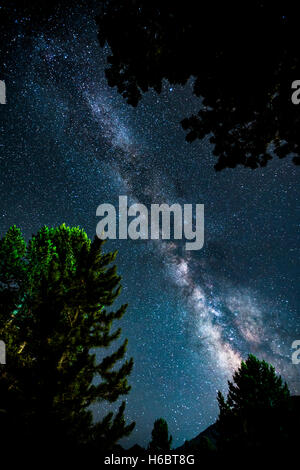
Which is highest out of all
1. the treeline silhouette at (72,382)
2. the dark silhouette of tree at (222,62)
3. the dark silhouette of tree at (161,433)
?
the dark silhouette of tree at (222,62)

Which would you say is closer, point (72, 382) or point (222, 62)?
point (222, 62)

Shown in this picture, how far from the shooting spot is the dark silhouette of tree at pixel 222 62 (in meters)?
3.17

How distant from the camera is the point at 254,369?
22125mm

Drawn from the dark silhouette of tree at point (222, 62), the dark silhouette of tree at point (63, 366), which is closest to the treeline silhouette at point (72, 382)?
the dark silhouette of tree at point (63, 366)

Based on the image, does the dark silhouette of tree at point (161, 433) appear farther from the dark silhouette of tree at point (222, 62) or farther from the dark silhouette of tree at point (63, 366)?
the dark silhouette of tree at point (222, 62)

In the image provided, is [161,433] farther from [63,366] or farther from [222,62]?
[222,62]

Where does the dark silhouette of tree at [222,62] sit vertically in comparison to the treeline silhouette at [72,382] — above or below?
above

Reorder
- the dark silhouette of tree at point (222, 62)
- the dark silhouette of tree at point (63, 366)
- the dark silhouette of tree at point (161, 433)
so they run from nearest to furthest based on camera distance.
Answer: the dark silhouette of tree at point (222, 62) → the dark silhouette of tree at point (63, 366) → the dark silhouette of tree at point (161, 433)

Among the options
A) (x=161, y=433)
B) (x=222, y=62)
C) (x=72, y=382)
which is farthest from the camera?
(x=161, y=433)

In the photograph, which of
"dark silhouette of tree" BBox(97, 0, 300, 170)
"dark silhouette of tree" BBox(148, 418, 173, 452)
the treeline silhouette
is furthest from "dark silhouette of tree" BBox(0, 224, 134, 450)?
"dark silhouette of tree" BBox(148, 418, 173, 452)

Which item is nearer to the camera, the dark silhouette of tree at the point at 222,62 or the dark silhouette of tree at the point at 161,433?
the dark silhouette of tree at the point at 222,62

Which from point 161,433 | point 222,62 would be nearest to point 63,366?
point 222,62

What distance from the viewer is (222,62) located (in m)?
3.58

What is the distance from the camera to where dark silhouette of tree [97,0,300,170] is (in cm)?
317
